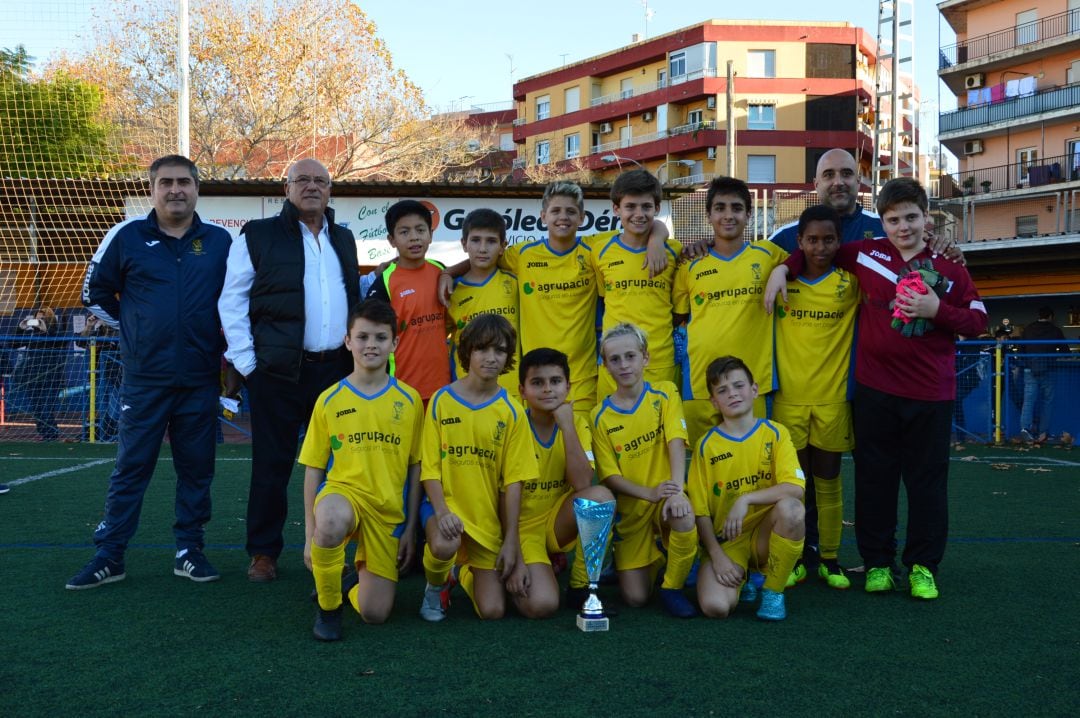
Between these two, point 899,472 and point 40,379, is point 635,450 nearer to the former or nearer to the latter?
point 899,472

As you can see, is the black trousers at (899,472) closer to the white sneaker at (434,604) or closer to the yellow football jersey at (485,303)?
the yellow football jersey at (485,303)

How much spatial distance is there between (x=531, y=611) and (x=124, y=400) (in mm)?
2261

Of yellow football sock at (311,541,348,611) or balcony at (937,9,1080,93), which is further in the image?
balcony at (937,9,1080,93)

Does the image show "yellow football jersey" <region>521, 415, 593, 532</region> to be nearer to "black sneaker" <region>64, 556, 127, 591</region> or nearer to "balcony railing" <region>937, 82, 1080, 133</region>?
"black sneaker" <region>64, 556, 127, 591</region>

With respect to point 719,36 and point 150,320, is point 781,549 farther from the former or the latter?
point 719,36

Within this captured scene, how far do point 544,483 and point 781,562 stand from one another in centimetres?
105

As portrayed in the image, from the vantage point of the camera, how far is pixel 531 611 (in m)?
3.81

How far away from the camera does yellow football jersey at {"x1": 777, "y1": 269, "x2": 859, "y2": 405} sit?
14.8 ft

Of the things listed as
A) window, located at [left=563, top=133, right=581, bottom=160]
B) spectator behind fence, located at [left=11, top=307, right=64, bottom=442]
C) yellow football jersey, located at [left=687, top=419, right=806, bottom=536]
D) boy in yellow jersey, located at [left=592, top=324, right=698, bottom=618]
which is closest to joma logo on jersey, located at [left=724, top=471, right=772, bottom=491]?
yellow football jersey, located at [left=687, top=419, right=806, bottom=536]

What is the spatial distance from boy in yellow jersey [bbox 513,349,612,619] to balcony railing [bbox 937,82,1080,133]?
113ft

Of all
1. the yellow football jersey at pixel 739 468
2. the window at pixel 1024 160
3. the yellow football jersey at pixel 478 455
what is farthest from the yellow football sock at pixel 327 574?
the window at pixel 1024 160

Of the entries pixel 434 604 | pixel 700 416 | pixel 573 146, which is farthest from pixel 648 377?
pixel 573 146

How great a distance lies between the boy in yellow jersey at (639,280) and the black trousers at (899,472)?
3.18ft

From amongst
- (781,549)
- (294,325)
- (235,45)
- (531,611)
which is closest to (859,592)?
(781,549)
